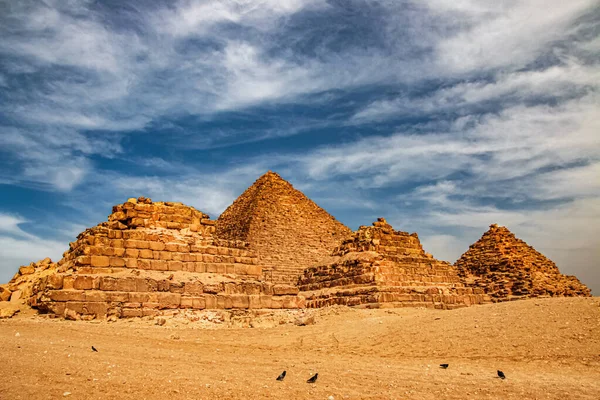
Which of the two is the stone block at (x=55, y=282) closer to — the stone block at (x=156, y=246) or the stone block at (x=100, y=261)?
the stone block at (x=100, y=261)

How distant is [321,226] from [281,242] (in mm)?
8855

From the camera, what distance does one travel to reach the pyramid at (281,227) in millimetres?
44062

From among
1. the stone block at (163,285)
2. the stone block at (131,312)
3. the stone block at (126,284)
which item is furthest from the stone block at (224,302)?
the stone block at (126,284)

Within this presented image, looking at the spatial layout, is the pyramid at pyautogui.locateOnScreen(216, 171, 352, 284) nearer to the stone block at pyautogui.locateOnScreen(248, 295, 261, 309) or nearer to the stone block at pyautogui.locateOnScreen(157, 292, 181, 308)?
the stone block at pyautogui.locateOnScreen(248, 295, 261, 309)

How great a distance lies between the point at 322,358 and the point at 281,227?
42.8 m

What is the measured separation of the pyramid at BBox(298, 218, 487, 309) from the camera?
1812 centimetres

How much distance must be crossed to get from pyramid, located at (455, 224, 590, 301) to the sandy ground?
28.8 meters

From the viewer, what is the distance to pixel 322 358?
25.5ft

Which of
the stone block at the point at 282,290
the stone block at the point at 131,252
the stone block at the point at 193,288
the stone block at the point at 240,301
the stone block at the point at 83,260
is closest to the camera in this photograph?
the stone block at the point at 83,260

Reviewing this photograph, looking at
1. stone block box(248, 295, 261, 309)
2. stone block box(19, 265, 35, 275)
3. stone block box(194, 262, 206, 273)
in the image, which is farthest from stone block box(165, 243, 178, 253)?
stone block box(19, 265, 35, 275)

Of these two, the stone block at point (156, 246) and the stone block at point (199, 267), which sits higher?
the stone block at point (156, 246)

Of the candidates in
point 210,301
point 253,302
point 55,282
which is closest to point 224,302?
point 210,301

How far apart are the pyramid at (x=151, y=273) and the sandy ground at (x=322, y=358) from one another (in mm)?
657

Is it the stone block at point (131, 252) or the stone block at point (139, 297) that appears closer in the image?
the stone block at point (139, 297)
